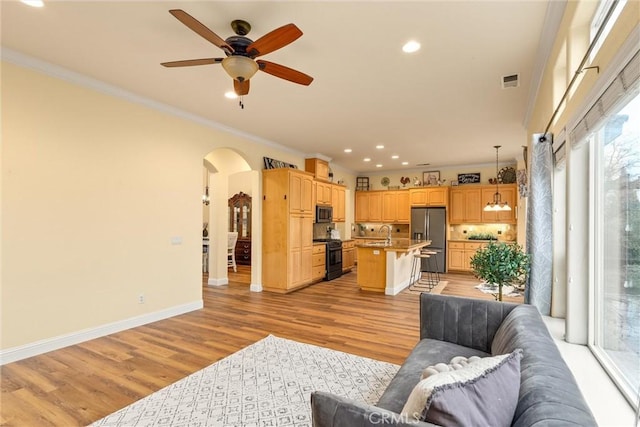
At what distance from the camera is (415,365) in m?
1.96

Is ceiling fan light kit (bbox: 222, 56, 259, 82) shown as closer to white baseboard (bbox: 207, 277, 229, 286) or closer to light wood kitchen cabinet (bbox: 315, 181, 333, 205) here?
light wood kitchen cabinet (bbox: 315, 181, 333, 205)

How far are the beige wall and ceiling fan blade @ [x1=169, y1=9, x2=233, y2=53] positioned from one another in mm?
2325

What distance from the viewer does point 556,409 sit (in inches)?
37.2

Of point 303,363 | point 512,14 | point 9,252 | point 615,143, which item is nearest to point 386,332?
point 303,363

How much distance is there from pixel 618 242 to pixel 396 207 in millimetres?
7634

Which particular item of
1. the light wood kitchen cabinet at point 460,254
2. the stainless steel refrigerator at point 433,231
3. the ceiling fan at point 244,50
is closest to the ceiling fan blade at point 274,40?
the ceiling fan at point 244,50

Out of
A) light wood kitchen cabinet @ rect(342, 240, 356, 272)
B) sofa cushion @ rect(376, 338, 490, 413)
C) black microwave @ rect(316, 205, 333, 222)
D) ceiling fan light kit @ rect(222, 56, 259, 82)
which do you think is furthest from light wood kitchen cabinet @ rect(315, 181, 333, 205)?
sofa cushion @ rect(376, 338, 490, 413)

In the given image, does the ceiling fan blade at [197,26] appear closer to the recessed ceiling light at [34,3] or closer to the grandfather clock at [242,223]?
the recessed ceiling light at [34,3]

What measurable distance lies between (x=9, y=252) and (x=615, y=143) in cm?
493

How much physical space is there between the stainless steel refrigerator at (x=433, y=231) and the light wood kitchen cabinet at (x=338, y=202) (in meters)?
2.11

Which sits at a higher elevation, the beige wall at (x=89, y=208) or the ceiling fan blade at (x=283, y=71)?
the ceiling fan blade at (x=283, y=71)

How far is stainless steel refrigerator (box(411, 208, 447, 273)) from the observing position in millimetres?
8445

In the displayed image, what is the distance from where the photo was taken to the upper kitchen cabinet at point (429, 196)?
859cm

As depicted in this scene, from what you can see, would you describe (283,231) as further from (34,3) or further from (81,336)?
(34,3)
